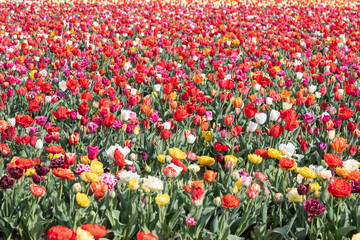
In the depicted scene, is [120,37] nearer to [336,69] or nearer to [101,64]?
[101,64]

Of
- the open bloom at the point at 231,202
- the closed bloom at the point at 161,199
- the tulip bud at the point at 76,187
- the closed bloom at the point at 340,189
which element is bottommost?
the tulip bud at the point at 76,187

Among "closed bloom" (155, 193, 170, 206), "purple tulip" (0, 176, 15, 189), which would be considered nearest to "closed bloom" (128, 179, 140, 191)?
"closed bloom" (155, 193, 170, 206)

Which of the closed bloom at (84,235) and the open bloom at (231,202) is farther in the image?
the open bloom at (231,202)

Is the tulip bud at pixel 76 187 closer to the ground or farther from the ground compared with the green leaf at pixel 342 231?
farther from the ground

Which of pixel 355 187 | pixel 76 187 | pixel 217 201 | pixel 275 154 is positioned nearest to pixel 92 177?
pixel 76 187

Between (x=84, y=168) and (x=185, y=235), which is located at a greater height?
(x=84, y=168)

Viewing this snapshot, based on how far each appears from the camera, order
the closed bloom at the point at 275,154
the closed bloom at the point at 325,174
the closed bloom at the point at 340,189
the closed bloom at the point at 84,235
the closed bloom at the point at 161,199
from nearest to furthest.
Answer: the closed bloom at the point at 84,235
the closed bloom at the point at 340,189
the closed bloom at the point at 161,199
the closed bloom at the point at 325,174
the closed bloom at the point at 275,154

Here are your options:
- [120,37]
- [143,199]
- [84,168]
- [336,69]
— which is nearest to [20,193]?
[84,168]

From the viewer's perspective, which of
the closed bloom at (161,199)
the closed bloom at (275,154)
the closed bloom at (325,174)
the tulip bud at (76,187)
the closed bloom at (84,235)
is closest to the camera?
the closed bloom at (84,235)

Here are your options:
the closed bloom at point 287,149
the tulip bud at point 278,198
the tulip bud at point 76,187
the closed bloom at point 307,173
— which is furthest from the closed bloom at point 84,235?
the closed bloom at point 287,149

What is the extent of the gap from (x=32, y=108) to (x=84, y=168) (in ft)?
5.21

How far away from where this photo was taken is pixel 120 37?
412 inches

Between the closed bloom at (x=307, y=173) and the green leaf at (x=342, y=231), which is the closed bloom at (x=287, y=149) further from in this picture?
the green leaf at (x=342, y=231)

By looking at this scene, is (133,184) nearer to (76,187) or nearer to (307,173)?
(76,187)
